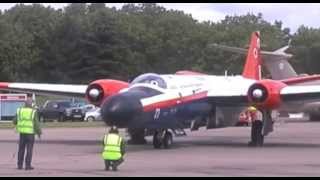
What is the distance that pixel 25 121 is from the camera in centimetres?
1859

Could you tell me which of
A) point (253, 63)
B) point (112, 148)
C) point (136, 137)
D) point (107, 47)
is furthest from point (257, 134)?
point (107, 47)

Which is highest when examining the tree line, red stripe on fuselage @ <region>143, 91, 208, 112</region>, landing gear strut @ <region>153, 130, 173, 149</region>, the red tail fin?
the tree line

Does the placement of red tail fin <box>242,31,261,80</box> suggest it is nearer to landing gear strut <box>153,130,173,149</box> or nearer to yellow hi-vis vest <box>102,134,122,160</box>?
landing gear strut <box>153,130,173,149</box>

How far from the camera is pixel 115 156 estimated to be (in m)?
17.8

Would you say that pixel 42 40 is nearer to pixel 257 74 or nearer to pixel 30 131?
pixel 257 74

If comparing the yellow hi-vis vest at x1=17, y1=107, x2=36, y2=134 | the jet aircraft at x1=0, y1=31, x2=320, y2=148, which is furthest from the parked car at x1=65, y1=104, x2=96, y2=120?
the yellow hi-vis vest at x1=17, y1=107, x2=36, y2=134

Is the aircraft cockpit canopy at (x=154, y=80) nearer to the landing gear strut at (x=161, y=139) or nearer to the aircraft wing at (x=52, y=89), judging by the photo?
the landing gear strut at (x=161, y=139)

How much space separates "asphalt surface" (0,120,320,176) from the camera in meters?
17.3

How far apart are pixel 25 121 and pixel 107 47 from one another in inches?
2951

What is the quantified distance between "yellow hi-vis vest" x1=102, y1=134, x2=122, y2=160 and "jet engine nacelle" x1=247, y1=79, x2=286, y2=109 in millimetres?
9254

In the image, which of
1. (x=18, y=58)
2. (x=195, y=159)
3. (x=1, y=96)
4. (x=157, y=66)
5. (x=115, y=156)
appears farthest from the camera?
(x=157, y=66)

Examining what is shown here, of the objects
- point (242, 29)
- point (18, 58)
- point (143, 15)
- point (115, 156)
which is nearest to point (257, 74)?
point (115, 156)

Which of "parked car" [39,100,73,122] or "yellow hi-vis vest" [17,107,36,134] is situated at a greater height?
"parked car" [39,100,73,122]

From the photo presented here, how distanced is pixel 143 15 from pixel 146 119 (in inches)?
4059
